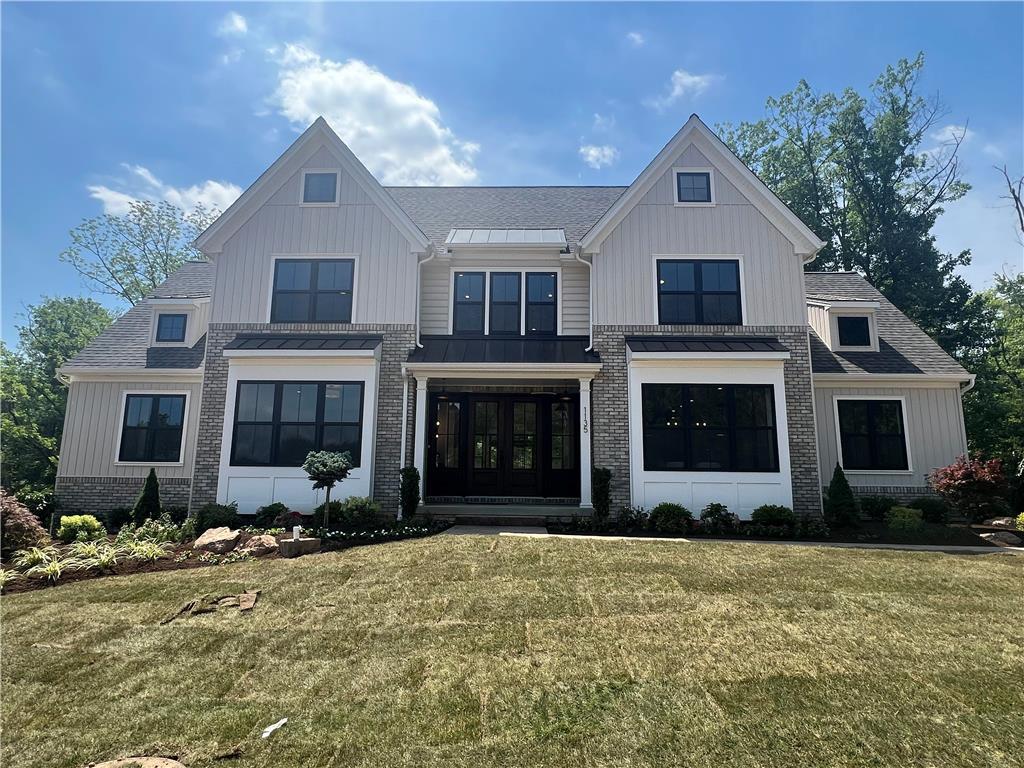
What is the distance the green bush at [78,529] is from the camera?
10188 mm

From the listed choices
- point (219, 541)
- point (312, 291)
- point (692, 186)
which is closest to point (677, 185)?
point (692, 186)

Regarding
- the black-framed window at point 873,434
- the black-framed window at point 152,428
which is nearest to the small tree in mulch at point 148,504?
the black-framed window at point 152,428

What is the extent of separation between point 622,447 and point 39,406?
23150 millimetres

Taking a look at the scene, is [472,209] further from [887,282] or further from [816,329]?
[887,282]

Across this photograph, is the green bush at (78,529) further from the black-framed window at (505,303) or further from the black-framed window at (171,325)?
the black-framed window at (505,303)

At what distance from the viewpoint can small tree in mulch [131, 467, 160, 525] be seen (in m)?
11.3

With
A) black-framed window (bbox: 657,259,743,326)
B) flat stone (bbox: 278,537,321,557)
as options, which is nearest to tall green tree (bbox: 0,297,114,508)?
flat stone (bbox: 278,537,321,557)

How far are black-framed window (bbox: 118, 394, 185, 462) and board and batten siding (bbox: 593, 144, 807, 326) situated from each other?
11256 millimetres

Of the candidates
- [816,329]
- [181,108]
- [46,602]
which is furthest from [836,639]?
[181,108]

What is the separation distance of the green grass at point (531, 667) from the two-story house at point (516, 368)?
4447mm

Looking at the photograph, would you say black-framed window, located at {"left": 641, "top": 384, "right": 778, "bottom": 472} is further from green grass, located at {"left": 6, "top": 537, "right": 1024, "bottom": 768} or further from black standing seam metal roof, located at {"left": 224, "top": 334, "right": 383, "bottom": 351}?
black standing seam metal roof, located at {"left": 224, "top": 334, "right": 383, "bottom": 351}

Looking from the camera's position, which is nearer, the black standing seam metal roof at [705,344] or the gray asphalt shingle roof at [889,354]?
the black standing seam metal roof at [705,344]

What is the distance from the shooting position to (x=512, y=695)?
3.91 meters

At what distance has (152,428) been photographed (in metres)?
13.3
